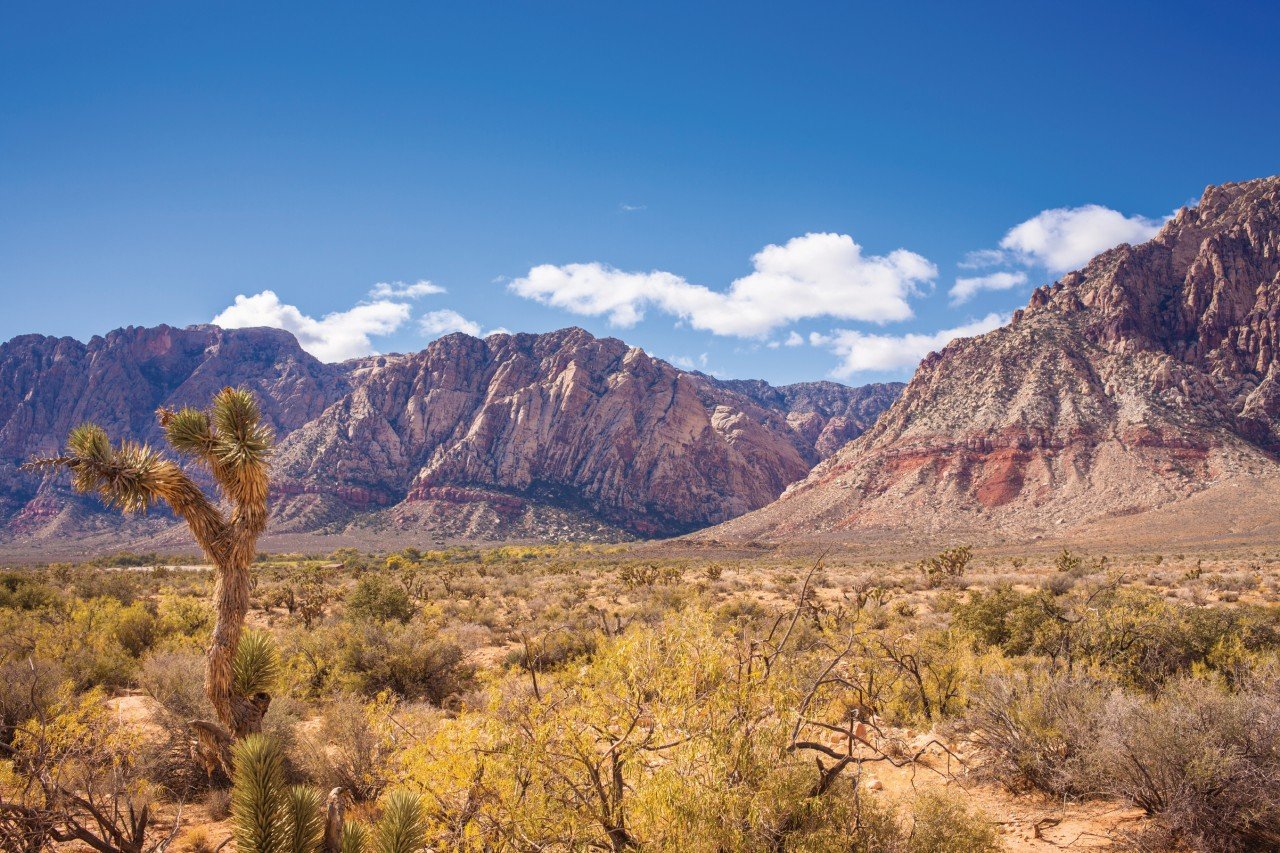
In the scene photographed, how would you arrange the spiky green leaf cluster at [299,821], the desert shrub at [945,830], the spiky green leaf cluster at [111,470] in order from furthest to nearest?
the spiky green leaf cluster at [111,470] < the desert shrub at [945,830] < the spiky green leaf cluster at [299,821]

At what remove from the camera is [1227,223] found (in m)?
97.8

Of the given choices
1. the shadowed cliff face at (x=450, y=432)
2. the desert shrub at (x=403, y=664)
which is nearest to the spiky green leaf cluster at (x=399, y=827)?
the desert shrub at (x=403, y=664)

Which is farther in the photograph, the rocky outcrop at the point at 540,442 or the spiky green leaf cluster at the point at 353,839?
the rocky outcrop at the point at 540,442

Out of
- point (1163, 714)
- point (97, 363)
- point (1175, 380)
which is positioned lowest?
point (1163, 714)

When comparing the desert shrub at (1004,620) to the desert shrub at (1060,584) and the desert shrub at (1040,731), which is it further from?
the desert shrub at (1060,584)

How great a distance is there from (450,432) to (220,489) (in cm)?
13527

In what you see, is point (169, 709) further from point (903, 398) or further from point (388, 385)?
point (388, 385)

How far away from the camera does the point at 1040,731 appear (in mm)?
7398

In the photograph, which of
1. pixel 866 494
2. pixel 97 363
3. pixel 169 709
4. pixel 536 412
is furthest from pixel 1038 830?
pixel 97 363

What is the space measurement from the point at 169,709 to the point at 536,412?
416 ft

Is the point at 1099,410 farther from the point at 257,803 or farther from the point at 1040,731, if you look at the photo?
the point at 257,803

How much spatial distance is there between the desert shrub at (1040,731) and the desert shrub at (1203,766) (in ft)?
1.23

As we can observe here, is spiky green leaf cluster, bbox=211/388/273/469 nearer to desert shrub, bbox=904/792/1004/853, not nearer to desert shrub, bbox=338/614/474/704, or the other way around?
desert shrub, bbox=338/614/474/704

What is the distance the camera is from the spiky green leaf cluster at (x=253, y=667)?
7438 millimetres
